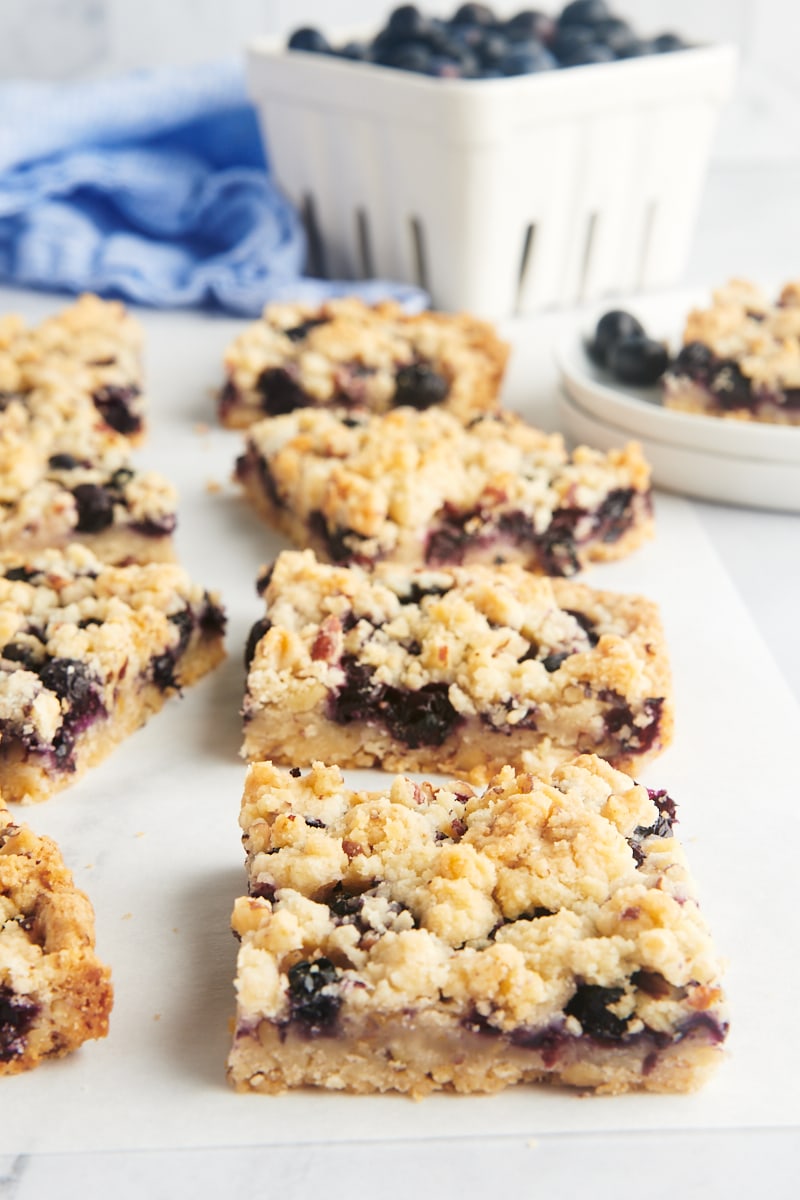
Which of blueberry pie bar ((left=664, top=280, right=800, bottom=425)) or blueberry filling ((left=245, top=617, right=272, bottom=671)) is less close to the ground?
blueberry pie bar ((left=664, top=280, right=800, bottom=425))

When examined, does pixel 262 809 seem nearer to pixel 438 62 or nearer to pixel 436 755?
pixel 436 755

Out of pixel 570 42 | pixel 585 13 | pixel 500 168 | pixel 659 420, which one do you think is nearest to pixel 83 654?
pixel 659 420

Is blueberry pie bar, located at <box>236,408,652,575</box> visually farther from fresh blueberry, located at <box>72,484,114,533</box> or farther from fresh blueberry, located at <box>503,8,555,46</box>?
fresh blueberry, located at <box>503,8,555,46</box>

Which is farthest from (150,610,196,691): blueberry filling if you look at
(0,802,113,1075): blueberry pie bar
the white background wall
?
the white background wall

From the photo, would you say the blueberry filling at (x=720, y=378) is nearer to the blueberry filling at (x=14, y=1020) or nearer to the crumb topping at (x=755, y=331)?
the crumb topping at (x=755, y=331)

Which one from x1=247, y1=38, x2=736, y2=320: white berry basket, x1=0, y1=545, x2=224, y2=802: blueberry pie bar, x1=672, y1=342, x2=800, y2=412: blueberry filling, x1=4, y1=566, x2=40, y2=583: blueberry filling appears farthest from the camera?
x1=247, y1=38, x2=736, y2=320: white berry basket

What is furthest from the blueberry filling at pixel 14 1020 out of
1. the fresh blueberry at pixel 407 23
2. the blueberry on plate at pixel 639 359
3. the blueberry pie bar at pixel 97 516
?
the fresh blueberry at pixel 407 23

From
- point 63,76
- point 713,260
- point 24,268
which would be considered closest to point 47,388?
point 24,268

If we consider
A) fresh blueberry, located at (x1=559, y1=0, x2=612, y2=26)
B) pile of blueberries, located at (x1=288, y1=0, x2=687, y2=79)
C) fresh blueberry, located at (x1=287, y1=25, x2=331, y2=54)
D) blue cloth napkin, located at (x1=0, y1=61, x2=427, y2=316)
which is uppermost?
fresh blueberry, located at (x1=559, y1=0, x2=612, y2=26)
